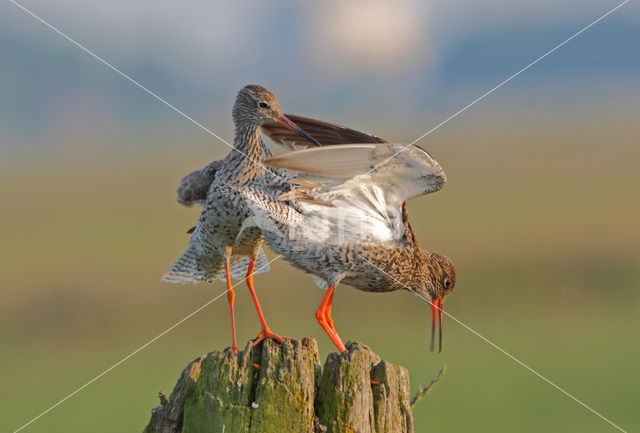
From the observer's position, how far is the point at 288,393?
12.8ft

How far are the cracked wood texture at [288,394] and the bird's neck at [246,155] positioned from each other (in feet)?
6.80

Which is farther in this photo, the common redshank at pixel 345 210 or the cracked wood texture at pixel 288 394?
the common redshank at pixel 345 210

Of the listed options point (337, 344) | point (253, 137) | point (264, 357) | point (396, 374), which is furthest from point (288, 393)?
point (253, 137)

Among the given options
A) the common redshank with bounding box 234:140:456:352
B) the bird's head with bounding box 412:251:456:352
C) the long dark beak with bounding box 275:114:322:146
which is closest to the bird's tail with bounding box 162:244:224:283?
the common redshank with bounding box 234:140:456:352

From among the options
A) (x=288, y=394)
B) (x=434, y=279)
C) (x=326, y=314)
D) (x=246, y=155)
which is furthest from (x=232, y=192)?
(x=434, y=279)

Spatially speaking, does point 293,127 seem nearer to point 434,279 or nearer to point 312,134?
point 312,134

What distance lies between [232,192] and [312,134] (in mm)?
1416

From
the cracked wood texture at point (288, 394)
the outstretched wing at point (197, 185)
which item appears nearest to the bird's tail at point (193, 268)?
the outstretched wing at point (197, 185)

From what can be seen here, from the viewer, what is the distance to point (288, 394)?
389cm

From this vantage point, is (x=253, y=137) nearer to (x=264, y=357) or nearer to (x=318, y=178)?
(x=318, y=178)

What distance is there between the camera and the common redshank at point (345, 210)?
17.2ft

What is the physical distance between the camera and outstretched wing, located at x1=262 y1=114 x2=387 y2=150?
6.34 meters

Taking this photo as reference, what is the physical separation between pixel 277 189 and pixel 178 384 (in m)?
2.03

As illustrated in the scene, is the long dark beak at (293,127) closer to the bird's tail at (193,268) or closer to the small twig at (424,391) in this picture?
the bird's tail at (193,268)
